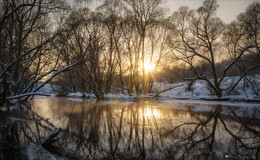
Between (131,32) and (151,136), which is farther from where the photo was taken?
(131,32)

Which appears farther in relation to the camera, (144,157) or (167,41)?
(167,41)

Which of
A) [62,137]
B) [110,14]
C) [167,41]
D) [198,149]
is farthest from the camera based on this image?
[167,41]

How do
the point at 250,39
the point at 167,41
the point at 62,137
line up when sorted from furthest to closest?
the point at 167,41 < the point at 250,39 < the point at 62,137

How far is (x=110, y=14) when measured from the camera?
20.1m

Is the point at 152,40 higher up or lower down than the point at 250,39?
higher up

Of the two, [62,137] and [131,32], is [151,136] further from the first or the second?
[131,32]

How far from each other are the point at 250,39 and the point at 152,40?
10.8 m

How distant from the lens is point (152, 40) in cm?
2217

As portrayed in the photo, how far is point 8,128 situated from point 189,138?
629 centimetres

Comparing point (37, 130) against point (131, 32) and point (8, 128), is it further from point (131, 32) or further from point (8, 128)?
point (131, 32)

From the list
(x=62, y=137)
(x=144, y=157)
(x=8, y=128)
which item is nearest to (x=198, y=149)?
(x=144, y=157)

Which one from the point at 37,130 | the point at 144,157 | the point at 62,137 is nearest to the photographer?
the point at 144,157

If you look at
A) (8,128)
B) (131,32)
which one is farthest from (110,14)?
(8,128)

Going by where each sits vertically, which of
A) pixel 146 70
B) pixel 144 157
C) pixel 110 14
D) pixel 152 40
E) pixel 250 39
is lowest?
pixel 144 157
